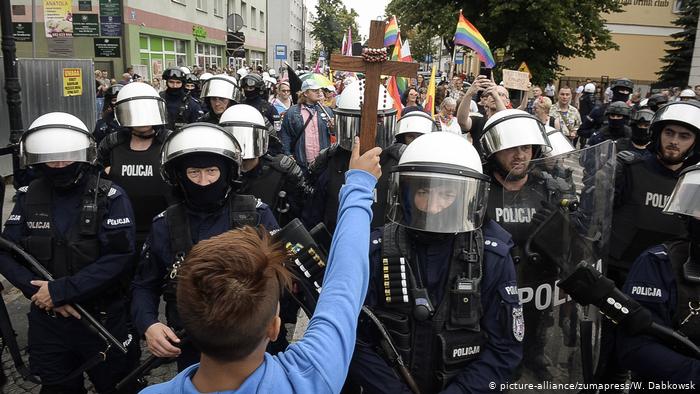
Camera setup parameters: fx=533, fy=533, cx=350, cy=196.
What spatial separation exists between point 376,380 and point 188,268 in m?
1.32

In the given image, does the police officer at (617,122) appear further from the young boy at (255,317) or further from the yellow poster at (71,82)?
the yellow poster at (71,82)

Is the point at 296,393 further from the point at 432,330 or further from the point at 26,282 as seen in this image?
the point at 26,282

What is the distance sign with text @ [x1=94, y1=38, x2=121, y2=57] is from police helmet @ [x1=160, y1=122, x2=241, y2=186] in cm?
1378

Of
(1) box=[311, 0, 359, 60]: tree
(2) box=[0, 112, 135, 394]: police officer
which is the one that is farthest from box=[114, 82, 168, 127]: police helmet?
(1) box=[311, 0, 359, 60]: tree

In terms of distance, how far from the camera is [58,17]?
9.15m

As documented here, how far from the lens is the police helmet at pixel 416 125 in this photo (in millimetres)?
4895

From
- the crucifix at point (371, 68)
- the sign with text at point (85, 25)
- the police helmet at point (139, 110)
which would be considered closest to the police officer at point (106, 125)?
the police helmet at point (139, 110)

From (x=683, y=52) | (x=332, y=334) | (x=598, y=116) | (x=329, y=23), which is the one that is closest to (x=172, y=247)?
(x=332, y=334)

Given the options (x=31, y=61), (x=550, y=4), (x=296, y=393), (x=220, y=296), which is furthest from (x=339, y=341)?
(x=550, y=4)

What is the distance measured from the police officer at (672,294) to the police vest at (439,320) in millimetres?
729

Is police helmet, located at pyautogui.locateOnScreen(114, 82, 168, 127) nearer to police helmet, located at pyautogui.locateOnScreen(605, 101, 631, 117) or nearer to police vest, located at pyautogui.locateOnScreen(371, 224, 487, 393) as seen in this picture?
police vest, located at pyautogui.locateOnScreen(371, 224, 487, 393)

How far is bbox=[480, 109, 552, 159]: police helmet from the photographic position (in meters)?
3.43

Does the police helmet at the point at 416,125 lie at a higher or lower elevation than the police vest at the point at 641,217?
higher

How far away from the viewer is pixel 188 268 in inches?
55.3
